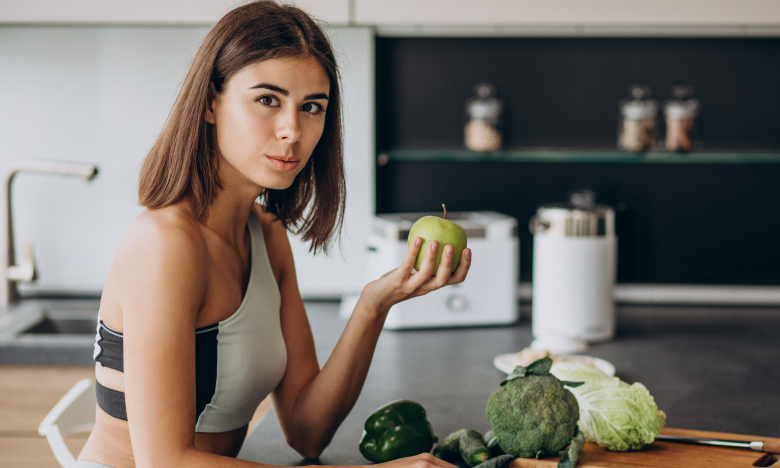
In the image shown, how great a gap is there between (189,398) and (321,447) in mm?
300

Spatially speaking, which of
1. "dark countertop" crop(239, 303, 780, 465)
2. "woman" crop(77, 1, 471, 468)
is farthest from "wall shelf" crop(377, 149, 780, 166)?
"woman" crop(77, 1, 471, 468)

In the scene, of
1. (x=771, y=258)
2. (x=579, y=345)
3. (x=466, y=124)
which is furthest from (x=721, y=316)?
(x=466, y=124)

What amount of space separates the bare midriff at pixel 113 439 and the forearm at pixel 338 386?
13 cm

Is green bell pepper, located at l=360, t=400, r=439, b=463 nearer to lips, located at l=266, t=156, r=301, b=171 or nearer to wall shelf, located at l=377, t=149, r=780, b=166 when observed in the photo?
lips, located at l=266, t=156, r=301, b=171

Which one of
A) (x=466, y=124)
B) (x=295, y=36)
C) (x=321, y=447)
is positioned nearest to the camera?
(x=295, y=36)

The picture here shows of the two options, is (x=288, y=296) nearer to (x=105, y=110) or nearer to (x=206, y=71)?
(x=206, y=71)

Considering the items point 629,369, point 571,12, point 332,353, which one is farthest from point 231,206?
point 571,12

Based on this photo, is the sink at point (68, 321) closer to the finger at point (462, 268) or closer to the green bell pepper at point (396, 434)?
the green bell pepper at point (396, 434)

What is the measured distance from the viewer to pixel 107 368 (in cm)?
93

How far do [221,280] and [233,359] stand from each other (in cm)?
11

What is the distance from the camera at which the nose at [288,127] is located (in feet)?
2.92

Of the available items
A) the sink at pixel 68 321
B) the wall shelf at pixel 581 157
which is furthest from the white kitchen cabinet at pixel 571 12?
the sink at pixel 68 321

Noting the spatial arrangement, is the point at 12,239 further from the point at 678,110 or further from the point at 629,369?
the point at 678,110

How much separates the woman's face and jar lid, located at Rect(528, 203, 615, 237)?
0.99 metres
